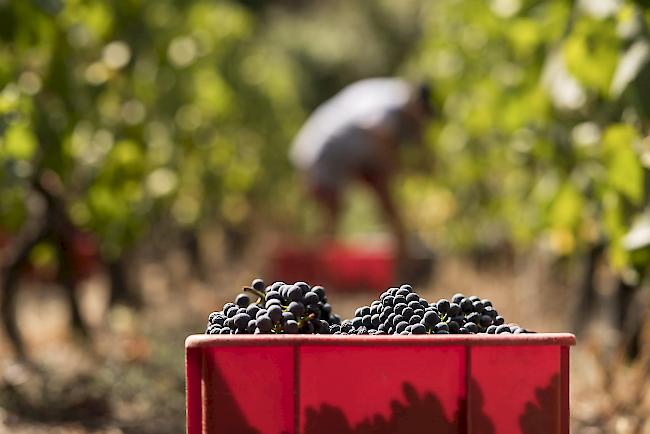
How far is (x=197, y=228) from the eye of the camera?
1017 centimetres

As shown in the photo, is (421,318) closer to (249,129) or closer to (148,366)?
(148,366)

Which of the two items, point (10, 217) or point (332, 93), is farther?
point (332, 93)

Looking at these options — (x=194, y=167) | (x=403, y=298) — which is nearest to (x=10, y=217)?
(x=403, y=298)

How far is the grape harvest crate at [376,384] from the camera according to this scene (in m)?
2.18

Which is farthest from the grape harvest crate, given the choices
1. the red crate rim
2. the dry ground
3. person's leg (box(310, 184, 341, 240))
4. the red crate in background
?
person's leg (box(310, 184, 341, 240))

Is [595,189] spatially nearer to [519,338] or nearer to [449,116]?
[519,338]

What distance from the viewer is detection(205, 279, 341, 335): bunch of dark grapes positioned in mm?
2305

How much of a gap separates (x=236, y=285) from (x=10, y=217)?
5.48 metres

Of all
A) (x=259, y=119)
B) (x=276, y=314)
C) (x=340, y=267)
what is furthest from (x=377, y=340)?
(x=259, y=119)

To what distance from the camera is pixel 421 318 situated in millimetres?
2375

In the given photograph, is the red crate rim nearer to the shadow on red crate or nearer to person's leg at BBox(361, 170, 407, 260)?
the shadow on red crate

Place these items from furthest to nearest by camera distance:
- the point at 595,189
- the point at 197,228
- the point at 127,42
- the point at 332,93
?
the point at 332,93, the point at 197,228, the point at 127,42, the point at 595,189

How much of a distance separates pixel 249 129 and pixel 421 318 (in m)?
10.3

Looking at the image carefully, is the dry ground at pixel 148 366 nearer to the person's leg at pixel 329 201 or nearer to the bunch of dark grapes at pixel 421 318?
the person's leg at pixel 329 201
